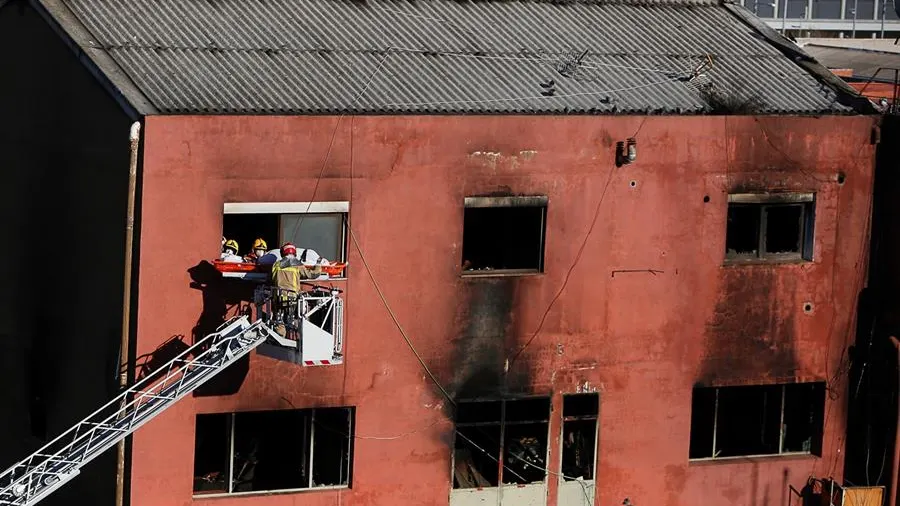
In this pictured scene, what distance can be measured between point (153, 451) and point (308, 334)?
3.11 m

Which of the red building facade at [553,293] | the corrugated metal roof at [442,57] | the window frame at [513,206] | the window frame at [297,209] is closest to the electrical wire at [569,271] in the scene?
the red building facade at [553,293]

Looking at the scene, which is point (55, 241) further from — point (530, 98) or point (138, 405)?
point (530, 98)

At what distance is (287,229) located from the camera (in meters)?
26.9

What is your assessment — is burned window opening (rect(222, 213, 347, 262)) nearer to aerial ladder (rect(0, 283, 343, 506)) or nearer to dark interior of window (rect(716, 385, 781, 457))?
aerial ladder (rect(0, 283, 343, 506))

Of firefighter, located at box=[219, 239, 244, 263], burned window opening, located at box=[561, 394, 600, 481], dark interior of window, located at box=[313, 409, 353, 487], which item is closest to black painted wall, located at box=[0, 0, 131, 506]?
firefighter, located at box=[219, 239, 244, 263]

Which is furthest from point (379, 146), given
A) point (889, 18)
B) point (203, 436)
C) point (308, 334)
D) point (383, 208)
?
point (889, 18)

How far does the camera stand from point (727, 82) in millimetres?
31547

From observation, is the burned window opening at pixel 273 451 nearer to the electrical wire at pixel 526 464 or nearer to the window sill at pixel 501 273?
the electrical wire at pixel 526 464

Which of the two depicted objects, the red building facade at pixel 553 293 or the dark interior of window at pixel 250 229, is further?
the dark interior of window at pixel 250 229

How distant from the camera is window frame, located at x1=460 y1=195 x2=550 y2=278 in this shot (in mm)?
28172

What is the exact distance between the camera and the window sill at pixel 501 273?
28375mm

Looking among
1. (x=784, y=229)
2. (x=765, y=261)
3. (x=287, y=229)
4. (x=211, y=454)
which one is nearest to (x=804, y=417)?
(x=765, y=261)

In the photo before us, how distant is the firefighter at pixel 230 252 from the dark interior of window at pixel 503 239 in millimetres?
4114

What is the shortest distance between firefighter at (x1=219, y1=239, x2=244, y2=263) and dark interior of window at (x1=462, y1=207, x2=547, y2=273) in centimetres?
411
